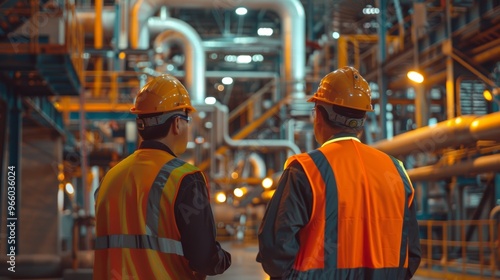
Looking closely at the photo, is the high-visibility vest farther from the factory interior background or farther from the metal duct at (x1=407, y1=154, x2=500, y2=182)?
the metal duct at (x1=407, y1=154, x2=500, y2=182)

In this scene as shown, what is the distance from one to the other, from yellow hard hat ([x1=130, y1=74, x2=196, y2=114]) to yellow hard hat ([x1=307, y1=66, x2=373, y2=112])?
0.61 metres

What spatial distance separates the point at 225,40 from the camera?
25734 mm

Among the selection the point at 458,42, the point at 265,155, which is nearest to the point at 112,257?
the point at 458,42

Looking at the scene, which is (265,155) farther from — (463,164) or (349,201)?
(349,201)

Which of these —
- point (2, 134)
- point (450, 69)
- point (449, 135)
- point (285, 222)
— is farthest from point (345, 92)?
point (450, 69)

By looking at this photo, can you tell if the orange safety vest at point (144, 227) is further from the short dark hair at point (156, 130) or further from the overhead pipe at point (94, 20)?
the overhead pipe at point (94, 20)

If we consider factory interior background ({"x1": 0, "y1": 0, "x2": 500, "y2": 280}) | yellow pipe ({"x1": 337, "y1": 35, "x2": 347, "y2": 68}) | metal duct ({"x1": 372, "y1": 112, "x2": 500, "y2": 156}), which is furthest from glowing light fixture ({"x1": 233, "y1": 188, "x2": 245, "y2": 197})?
metal duct ({"x1": 372, "y1": 112, "x2": 500, "y2": 156})

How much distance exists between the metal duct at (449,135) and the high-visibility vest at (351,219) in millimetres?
7642

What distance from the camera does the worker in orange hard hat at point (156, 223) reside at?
3174 millimetres

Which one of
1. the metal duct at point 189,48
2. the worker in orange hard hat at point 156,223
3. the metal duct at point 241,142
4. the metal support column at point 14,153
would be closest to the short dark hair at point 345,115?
the worker in orange hard hat at point 156,223

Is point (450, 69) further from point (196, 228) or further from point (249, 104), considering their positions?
point (249, 104)

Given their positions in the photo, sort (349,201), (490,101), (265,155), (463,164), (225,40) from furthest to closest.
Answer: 1. (265,155)
2. (225,40)
3. (490,101)
4. (463,164)
5. (349,201)

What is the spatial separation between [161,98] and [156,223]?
592 mm

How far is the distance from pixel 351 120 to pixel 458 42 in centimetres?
1107
